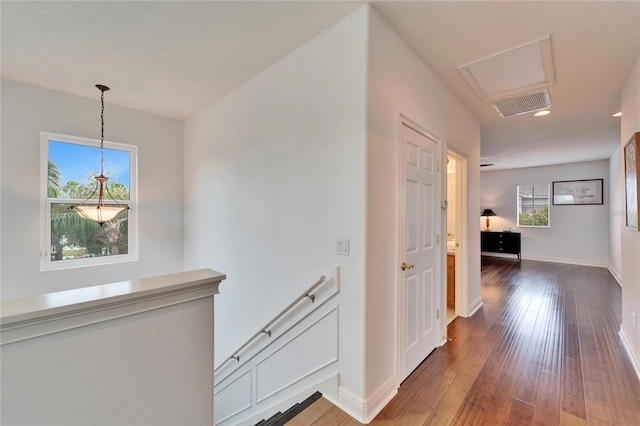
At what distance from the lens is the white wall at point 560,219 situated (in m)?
6.55

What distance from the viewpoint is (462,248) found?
3.46m

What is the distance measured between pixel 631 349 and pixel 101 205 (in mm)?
5666

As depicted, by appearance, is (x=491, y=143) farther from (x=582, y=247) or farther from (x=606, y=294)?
(x=582, y=247)

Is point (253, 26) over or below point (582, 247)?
over

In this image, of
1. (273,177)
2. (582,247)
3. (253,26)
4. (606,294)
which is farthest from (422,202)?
(582,247)

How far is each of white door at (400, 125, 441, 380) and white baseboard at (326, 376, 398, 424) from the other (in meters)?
0.26

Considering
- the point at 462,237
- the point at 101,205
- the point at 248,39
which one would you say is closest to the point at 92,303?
the point at 248,39

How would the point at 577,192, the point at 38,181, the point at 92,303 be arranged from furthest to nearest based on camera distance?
the point at 577,192 → the point at 38,181 → the point at 92,303

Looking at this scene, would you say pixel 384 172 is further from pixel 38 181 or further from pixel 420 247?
pixel 38 181

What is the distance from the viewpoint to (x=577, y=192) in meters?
6.83

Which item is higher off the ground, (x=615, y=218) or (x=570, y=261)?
(x=615, y=218)

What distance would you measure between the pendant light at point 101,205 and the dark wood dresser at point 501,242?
830 centimetres

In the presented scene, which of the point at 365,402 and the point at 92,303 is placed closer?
the point at 92,303

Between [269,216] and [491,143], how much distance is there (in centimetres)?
451
